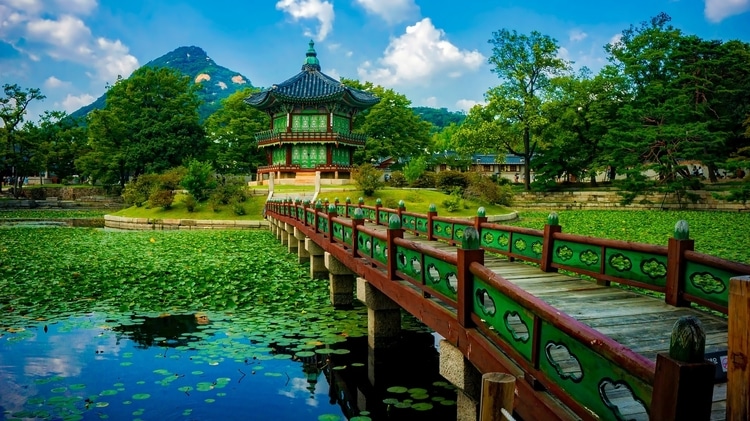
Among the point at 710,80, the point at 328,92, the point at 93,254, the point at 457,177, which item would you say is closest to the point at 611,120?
the point at 710,80

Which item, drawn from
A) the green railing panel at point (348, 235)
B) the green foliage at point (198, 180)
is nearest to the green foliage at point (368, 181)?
the green foliage at point (198, 180)

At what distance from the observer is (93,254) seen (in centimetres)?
1598

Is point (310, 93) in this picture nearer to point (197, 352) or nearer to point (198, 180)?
point (198, 180)

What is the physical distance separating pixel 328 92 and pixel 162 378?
3764 centimetres

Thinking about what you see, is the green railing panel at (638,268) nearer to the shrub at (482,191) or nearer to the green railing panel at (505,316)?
the green railing panel at (505,316)

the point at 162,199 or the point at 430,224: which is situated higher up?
the point at 430,224

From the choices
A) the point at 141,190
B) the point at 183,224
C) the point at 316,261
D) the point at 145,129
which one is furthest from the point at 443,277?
the point at 145,129

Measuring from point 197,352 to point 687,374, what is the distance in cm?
653

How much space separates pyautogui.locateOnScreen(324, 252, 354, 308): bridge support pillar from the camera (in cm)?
991

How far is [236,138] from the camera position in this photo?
50.1 metres

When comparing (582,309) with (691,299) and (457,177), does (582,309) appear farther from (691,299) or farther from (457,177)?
(457,177)

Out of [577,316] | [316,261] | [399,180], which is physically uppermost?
[399,180]

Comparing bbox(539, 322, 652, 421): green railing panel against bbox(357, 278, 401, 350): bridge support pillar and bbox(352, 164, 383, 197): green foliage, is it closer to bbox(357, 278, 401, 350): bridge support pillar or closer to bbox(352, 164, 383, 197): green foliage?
bbox(357, 278, 401, 350): bridge support pillar

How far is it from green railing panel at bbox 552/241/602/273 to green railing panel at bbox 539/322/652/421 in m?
3.03
